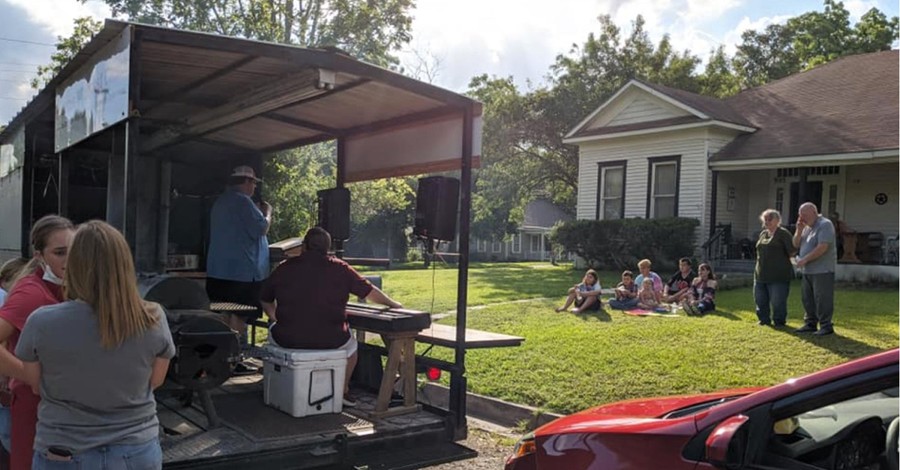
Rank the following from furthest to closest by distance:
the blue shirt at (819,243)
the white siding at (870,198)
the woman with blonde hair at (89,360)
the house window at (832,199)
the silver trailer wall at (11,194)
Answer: the house window at (832,199), the white siding at (870,198), the blue shirt at (819,243), the silver trailer wall at (11,194), the woman with blonde hair at (89,360)

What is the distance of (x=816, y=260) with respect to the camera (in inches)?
336

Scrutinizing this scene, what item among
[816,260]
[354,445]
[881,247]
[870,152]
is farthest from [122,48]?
[881,247]

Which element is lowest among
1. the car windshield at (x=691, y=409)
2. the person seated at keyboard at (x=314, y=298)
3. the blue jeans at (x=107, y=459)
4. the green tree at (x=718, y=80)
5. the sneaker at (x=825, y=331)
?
the sneaker at (x=825, y=331)

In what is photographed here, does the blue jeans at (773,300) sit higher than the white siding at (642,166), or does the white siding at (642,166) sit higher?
the white siding at (642,166)

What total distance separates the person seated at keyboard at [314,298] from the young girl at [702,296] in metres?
7.48

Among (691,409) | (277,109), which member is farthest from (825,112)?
(691,409)

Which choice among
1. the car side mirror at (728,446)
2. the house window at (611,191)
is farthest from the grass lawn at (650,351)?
the house window at (611,191)

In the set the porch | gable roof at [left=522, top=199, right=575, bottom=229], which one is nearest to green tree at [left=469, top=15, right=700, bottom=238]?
the porch

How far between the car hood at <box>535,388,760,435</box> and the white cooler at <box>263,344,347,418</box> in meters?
1.83

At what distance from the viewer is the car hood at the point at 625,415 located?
127 inches

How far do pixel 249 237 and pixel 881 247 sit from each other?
1497 centimetres

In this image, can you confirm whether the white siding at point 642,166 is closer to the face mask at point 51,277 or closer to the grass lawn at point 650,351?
the grass lawn at point 650,351

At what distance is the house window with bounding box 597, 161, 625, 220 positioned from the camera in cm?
1991

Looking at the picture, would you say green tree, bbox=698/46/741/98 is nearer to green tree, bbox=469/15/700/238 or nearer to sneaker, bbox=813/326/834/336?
green tree, bbox=469/15/700/238
